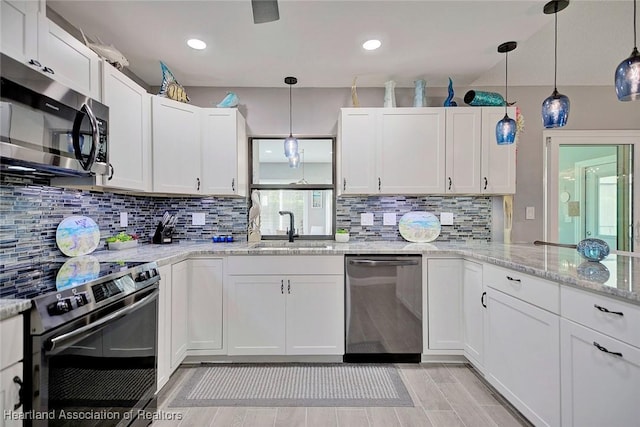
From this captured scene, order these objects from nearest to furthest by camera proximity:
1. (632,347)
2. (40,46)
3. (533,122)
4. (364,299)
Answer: (632,347), (40,46), (364,299), (533,122)

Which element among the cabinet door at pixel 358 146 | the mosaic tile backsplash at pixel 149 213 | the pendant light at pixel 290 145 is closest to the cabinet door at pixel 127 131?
the mosaic tile backsplash at pixel 149 213

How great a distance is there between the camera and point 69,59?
1684 mm

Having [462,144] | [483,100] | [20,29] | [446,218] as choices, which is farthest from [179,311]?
[483,100]

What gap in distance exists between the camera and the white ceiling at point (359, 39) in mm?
1941

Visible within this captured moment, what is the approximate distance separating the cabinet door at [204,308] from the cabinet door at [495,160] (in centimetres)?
253

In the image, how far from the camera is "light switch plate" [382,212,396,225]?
314 cm

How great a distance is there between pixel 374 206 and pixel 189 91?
2.22m

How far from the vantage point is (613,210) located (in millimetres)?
3191

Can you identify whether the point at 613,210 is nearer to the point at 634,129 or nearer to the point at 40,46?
the point at 634,129

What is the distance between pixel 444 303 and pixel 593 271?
3.77 ft

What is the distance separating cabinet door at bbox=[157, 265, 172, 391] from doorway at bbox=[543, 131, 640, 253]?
3495 millimetres

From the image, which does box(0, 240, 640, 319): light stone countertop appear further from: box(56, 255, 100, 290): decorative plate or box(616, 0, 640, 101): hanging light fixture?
box(616, 0, 640, 101): hanging light fixture

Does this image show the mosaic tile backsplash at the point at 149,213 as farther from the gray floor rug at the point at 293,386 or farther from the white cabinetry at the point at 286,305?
the gray floor rug at the point at 293,386

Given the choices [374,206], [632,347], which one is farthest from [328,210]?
[632,347]
